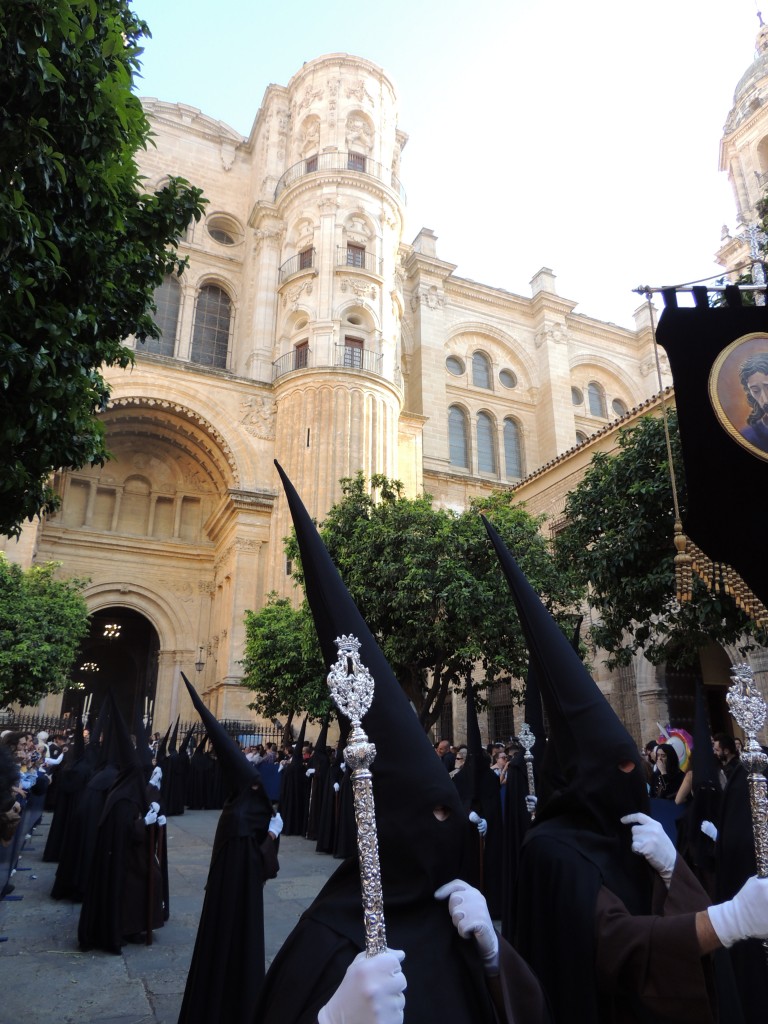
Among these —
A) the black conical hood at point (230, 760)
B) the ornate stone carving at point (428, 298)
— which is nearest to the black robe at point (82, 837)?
the black conical hood at point (230, 760)

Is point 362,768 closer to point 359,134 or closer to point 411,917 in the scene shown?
A: point 411,917

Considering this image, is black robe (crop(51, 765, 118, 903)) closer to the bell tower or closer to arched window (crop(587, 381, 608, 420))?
the bell tower

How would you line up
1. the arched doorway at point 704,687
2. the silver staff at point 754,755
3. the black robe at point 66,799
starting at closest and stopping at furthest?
the silver staff at point 754,755 < the black robe at point 66,799 < the arched doorway at point 704,687

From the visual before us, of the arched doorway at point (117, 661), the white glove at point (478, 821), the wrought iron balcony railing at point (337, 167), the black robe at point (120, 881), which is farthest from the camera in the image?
the arched doorway at point (117, 661)

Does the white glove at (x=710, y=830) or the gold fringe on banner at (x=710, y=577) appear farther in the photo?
the gold fringe on banner at (x=710, y=577)

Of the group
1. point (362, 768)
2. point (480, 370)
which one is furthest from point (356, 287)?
point (362, 768)

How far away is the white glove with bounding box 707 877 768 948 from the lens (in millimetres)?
1931

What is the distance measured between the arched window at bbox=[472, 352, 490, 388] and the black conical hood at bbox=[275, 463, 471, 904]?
111ft

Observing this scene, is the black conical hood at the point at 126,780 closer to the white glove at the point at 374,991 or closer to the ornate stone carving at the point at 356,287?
the white glove at the point at 374,991

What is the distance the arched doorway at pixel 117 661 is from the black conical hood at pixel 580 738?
2692cm

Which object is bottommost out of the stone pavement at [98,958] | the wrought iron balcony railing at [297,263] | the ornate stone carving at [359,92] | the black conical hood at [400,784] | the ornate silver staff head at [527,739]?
the stone pavement at [98,958]

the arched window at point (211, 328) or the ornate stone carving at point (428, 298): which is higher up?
the ornate stone carving at point (428, 298)

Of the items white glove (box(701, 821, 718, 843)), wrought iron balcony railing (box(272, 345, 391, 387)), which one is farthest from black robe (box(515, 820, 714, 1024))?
wrought iron balcony railing (box(272, 345, 391, 387))

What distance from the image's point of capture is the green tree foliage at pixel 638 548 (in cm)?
841
